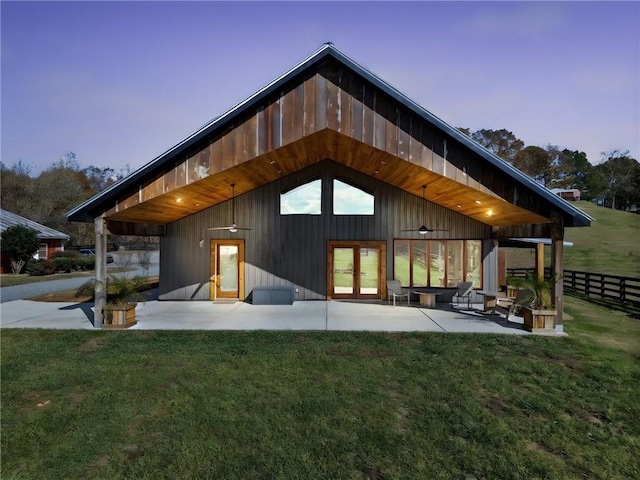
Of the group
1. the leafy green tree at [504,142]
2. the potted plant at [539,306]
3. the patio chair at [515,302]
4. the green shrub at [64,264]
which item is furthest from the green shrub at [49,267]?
the leafy green tree at [504,142]

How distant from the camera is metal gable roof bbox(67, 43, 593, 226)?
26.3 feet

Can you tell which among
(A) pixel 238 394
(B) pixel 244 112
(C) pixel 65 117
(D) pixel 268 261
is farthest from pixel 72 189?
(A) pixel 238 394

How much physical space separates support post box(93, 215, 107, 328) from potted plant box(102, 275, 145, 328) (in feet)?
0.44

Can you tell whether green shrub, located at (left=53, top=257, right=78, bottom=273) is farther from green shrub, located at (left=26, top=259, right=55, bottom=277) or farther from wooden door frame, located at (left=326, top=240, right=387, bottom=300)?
wooden door frame, located at (left=326, top=240, right=387, bottom=300)

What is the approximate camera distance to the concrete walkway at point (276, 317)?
8827 mm

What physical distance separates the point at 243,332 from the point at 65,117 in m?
24.0

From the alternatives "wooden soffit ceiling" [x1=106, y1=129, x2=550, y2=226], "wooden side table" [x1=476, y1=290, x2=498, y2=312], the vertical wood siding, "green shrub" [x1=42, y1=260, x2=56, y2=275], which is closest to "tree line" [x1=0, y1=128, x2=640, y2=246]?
"green shrub" [x1=42, y1=260, x2=56, y2=275]

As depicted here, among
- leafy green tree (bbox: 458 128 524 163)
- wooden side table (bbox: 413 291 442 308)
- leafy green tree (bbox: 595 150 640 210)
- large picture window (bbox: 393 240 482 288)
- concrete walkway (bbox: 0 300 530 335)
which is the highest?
leafy green tree (bbox: 458 128 524 163)

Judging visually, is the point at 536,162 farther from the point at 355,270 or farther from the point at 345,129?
the point at 345,129

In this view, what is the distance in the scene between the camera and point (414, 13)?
9.52 metres

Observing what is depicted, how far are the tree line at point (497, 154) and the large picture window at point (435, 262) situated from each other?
41.1 metres

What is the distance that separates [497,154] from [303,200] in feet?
179

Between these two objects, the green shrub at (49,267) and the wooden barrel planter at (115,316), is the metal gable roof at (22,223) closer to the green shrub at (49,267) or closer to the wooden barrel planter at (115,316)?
the green shrub at (49,267)

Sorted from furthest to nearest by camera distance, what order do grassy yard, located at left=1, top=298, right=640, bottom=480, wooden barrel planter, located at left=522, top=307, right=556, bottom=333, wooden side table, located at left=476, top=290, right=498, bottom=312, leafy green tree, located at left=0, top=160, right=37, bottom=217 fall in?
1. leafy green tree, located at left=0, top=160, right=37, bottom=217
2. wooden side table, located at left=476, top=290, right=498, bottom=312
3. wooden barrel planter, located at left=522, top=307, right=556, bottom=333
4. grassy yard, located at left=1, top=298, right=640, bottom=480
